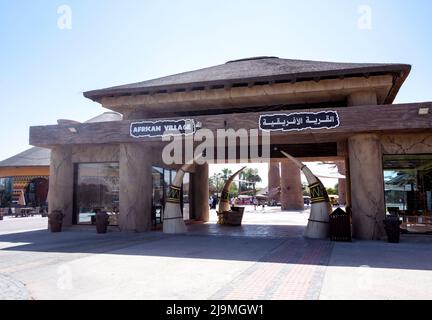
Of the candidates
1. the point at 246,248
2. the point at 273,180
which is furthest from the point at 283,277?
the point at 273,180

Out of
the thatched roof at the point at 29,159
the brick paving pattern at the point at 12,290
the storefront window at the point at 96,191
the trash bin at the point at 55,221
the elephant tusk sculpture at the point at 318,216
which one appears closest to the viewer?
the brick paving pattern at the point at 12,290

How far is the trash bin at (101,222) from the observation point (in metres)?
16.0

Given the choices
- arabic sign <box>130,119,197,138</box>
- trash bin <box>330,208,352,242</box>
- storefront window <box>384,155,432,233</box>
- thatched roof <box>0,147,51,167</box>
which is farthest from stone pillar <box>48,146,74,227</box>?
thatched roof <box>0,147,51,167</box>

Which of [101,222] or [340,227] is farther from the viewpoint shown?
[101,222]

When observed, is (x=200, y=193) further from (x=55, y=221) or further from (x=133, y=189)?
(x=55, y=221)

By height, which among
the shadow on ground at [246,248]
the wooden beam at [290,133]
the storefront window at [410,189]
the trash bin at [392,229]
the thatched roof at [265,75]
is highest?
the thatched roof at [265,75]

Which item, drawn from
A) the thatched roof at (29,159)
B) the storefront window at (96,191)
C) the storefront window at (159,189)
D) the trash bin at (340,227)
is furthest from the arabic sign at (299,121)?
the thatched roof at (29,159)

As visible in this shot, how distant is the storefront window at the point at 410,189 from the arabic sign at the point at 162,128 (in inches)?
313

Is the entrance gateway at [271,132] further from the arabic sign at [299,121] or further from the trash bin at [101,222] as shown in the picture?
the trash bin at [101,222]

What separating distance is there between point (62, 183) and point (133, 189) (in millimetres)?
4009

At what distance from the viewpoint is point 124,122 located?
15781 millimetres

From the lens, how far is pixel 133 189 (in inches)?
639
